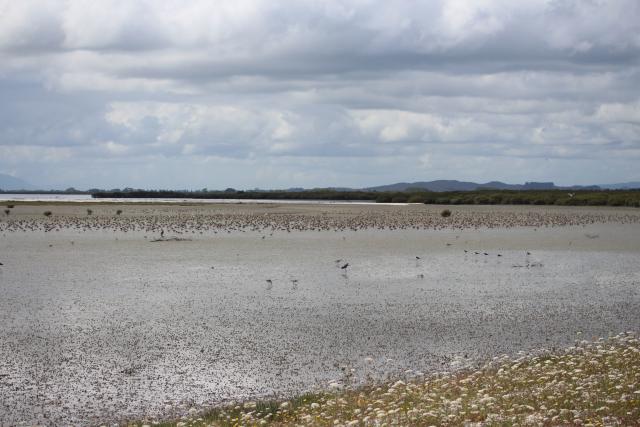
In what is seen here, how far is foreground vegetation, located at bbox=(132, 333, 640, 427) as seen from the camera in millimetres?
10359

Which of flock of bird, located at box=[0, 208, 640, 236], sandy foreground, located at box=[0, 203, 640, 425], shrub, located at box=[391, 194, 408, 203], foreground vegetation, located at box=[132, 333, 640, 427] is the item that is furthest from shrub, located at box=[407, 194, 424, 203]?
foreground vegetation, located at box=[132, 333, 640, 427]

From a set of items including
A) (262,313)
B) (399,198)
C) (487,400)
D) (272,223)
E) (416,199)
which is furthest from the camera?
(399,198)

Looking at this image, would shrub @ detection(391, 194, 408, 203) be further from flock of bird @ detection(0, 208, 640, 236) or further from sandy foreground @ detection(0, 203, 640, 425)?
sandy foreground @ detection(0, 203, 640, 425)

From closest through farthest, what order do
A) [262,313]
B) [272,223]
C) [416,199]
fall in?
[262,313] → [272,223] → [416,199]

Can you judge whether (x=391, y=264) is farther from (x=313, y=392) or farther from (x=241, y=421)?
(x=241, y=421)

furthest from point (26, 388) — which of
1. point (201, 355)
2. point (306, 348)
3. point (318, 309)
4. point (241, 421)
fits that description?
point (318, 309)

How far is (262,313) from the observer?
2077 cm

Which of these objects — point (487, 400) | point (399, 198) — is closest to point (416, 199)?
point (399, 198)

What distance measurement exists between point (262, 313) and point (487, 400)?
34.1 ft

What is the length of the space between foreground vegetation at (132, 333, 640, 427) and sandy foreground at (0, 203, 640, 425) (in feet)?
4.05

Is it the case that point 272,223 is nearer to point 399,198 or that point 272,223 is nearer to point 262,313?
point 262,313

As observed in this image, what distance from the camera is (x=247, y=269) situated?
1188 inches

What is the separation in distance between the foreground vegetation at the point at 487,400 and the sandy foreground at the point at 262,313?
123 centimetres

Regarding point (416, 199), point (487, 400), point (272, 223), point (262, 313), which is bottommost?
point (262, 313)
